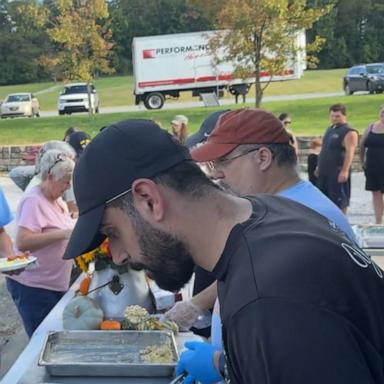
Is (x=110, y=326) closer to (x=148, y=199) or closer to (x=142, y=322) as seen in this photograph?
(x=142, y=322)

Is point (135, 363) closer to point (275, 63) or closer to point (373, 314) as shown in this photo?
point (373, 314)

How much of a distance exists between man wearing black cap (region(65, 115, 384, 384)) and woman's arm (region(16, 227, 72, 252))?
232 centimetres

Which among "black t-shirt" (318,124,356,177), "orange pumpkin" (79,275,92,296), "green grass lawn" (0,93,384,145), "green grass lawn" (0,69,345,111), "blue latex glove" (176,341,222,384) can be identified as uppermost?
"blue latex glove" (176,341,222,384)

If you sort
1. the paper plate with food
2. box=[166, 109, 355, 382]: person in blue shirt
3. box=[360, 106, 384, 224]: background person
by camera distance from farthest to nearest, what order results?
box=[360, 106, 384, 224]: background person → the paper plate with food → box=[166, 109, 355, 382]: person in blue shirt

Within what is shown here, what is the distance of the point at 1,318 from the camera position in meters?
5.68

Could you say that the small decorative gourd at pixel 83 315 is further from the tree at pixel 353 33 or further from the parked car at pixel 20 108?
the tree at pixel 353 33

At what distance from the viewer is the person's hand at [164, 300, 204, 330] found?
120 inches

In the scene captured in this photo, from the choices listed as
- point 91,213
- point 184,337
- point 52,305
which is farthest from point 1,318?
point 91,213

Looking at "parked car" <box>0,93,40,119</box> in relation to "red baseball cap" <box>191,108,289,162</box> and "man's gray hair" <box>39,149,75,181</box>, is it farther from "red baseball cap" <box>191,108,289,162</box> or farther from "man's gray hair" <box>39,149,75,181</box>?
"red baseball cap" <box>191,108,289,162</box>

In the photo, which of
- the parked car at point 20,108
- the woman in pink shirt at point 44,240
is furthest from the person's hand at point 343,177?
the parked car at point 20,108

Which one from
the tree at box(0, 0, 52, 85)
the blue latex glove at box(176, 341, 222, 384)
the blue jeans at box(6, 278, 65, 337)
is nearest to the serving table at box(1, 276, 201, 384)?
→ the blue latex glove at box(176, 341, 222, 384)

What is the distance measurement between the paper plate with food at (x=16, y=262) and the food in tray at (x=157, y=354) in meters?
1.06

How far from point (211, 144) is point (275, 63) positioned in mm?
15519

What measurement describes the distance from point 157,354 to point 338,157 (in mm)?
5633
